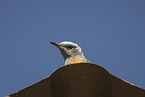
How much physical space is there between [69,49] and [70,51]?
3.1 inches

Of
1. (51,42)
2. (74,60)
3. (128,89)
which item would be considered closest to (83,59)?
(74,60)

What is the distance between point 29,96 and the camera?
183 inches

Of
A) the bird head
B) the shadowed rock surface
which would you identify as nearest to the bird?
the bird head

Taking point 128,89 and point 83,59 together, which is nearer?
point 128,89

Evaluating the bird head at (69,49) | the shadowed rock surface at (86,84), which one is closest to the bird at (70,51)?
the bird head at (69,49)

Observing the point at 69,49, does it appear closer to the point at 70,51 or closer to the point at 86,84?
the point at 70,51

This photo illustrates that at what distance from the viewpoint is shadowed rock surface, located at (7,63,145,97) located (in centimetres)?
417

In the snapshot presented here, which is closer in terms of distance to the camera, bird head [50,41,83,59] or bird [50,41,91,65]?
bird [50,41,91,65]

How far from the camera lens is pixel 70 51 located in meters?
6.18

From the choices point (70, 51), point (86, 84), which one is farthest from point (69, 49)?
point (86, 84)

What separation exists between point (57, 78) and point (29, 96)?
0.77 metres

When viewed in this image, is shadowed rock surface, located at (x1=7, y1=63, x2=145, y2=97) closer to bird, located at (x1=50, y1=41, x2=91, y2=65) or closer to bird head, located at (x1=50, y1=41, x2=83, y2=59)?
bird, located at (x1=50, y1=41, x2=91, y2=65)

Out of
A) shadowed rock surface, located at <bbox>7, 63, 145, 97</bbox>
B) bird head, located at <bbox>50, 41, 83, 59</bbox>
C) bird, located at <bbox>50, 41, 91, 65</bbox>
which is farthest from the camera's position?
bird head, located at <bbox>50, 41, 83, 59</bbox>

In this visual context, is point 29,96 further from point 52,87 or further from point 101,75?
point 101,75
